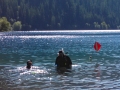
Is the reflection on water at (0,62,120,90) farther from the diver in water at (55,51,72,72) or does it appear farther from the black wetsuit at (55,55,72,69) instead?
the black wetsuit at (55,55,72,69)

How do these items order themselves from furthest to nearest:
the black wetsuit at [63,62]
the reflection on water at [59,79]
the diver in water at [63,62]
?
the black wetsuit at [63,62] → the diver in water at [63,62] → the reflection on water at [59,79]

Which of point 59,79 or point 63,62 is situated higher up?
point 63,62

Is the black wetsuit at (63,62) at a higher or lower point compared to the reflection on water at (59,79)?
higher

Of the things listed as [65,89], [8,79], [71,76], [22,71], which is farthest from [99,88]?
[22,71]

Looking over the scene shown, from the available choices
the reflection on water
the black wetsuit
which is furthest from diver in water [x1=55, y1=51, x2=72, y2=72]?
the reflection on water

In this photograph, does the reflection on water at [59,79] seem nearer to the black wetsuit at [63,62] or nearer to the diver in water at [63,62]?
the diver in water at [63,62]

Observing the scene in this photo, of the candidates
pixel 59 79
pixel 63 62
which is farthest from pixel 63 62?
pixel 59 79

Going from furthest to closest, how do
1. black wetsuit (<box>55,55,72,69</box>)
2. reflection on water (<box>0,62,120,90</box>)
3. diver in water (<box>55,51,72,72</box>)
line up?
black wetsuit (<box>55,55,72,69</box>) → diver in water (<box>55,51,72,72</box>) → reflection on water (<box>0,62,120,90</box>)

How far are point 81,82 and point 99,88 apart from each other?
2838mm

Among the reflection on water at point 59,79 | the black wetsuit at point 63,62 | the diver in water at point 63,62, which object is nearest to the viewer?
the reflection on water at point 59,79

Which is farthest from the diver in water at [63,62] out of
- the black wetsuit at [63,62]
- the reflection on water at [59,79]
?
the reflection on water at [59,79]

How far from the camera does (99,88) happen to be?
25422mm

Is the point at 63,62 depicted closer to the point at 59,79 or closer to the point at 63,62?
the point at 63,62

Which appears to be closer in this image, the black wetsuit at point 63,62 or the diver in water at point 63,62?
the diver in water at point 63,62
